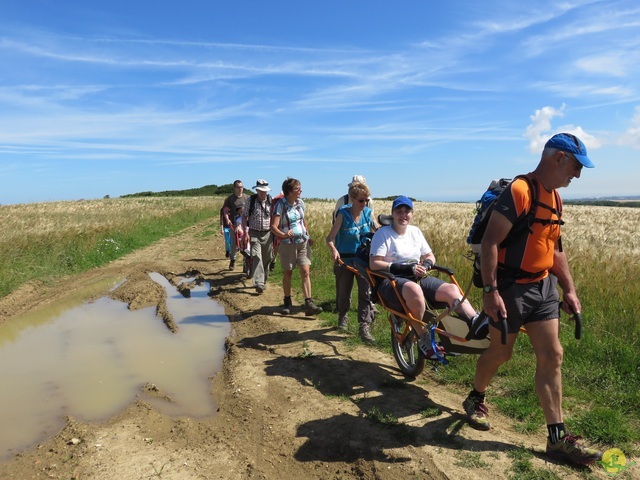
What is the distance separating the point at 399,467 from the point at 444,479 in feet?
1.10

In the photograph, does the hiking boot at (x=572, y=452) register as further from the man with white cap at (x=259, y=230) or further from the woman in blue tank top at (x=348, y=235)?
the man with white cap at (x=259, y=230)

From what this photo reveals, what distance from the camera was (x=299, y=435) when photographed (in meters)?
4.05

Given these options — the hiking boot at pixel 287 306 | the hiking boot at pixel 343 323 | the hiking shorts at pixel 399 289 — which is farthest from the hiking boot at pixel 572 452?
the hiking boot at pixel 287 306

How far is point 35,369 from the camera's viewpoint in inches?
223

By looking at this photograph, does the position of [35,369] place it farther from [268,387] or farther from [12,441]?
[268,387]

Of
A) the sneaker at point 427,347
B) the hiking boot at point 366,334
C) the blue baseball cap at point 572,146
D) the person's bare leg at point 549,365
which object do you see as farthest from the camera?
the hiking boot at point 366,334

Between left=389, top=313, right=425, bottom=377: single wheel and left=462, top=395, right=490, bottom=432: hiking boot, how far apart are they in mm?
790

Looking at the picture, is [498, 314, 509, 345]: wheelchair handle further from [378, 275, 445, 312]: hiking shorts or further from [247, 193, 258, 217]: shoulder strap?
[247, 193, 258, 217]: shoulder strap

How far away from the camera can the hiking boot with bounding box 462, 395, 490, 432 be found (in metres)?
3.98

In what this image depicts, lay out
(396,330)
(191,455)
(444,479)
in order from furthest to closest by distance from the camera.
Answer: (396,330)
(191,455)
(444,479)

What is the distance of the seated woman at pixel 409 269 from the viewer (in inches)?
187

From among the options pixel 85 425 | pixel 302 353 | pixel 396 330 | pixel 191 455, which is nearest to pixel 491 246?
pixel 396 330

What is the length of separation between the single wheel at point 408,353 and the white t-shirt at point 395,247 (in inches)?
26.6

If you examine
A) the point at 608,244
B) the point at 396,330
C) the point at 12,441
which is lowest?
the point at 12,441
